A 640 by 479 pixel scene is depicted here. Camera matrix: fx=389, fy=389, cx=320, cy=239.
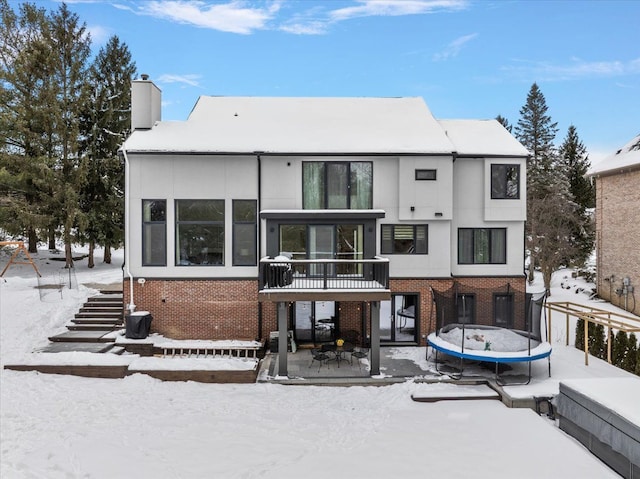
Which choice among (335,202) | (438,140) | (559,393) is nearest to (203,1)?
(335,202)

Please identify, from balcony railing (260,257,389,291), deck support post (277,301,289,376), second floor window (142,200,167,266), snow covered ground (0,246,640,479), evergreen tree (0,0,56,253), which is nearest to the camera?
snow covered ground (0,246,640,479)

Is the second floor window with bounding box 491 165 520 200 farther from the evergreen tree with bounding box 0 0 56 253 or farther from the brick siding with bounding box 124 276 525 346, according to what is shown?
the evergreen tree with bounding box 0 0 56 253

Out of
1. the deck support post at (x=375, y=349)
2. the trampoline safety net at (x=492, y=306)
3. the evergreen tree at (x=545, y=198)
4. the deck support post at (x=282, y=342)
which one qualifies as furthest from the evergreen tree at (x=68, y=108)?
the evergreen tree at (x=545, y=198)

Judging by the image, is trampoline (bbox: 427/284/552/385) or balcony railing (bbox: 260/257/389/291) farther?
balcony railing (bbox: 260/257/389/291)

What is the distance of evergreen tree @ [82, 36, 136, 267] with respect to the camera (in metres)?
21.6

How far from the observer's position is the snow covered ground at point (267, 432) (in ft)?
21.9

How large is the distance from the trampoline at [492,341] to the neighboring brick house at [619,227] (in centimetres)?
1115

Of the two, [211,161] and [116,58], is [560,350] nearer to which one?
[211,161]

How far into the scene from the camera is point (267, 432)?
7.87m

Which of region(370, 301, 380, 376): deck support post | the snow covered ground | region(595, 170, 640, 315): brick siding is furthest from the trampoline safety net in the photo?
region(595, 170, 640, 315): brick siding

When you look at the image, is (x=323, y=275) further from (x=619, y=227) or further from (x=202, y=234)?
(x=619, y=227)

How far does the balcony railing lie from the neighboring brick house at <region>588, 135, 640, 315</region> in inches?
605

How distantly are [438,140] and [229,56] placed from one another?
10283 millimetres

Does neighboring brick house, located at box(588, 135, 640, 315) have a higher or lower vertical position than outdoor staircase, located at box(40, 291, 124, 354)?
higher
